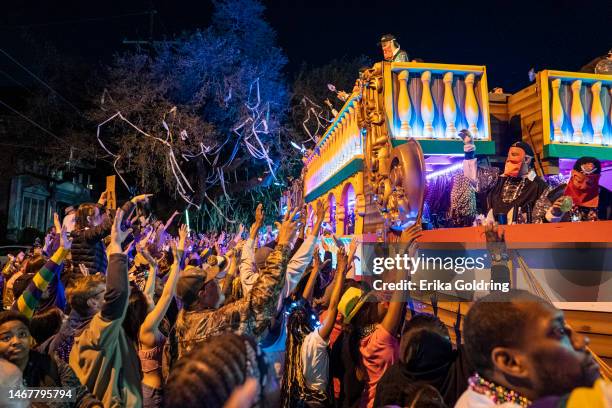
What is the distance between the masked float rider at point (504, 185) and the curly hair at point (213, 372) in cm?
359

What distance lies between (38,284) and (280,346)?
5.55ft

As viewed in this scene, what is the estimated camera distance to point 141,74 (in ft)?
67.6

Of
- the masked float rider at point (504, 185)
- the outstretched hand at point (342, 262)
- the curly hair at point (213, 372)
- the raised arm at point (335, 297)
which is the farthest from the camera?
the masked float rider at point (504, 185)

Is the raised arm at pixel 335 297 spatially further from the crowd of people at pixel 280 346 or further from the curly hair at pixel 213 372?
the curly hair at pixel 213 372

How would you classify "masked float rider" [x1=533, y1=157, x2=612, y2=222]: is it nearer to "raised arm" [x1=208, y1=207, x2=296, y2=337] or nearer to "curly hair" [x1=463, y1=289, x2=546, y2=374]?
"raised arm" [x1=208, y1=207, x2=296, y2=337]

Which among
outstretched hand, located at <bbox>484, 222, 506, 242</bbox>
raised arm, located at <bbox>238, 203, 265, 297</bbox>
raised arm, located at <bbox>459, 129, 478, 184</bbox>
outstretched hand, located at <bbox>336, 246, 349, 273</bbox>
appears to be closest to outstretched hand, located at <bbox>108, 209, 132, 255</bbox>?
raised arm, located at <bbox>238, 203, 265, 297</bbox>

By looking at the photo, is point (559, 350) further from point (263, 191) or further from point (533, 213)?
point (263, 191)

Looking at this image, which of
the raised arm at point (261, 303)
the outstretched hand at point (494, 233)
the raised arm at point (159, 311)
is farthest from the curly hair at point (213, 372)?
the outstretched hand at point (494, 233)

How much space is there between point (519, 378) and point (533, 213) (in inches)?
113

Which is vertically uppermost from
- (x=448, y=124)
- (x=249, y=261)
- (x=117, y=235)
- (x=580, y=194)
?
(x=448, y=124)

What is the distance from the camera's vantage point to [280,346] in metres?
3.12

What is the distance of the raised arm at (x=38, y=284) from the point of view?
2.77m

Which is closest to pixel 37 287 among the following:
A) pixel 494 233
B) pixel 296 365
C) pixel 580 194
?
pixel 296 365

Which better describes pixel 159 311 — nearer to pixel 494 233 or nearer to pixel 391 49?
pixel 494 233
